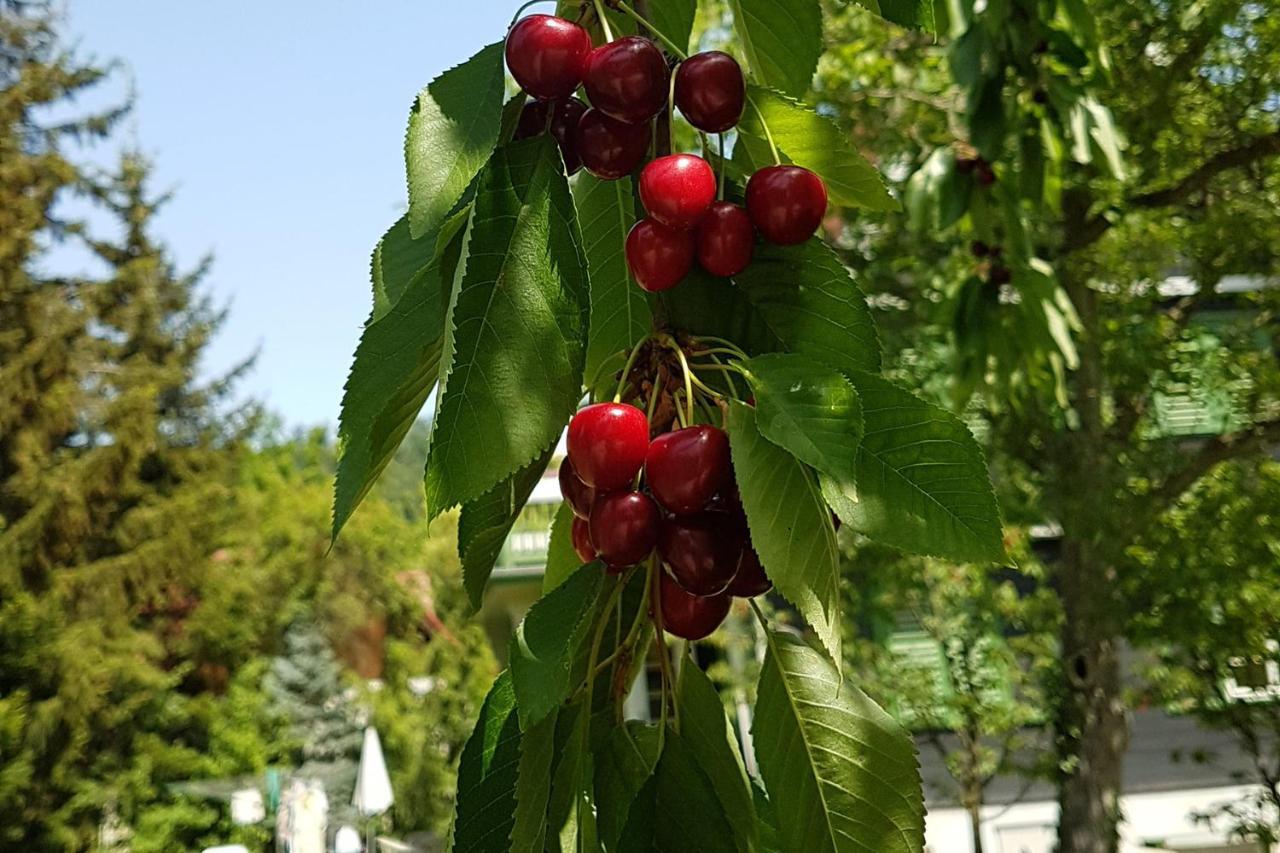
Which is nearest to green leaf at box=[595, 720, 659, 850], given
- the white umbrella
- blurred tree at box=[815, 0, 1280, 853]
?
blurred tree at box=[815, 0, 1280, 853]

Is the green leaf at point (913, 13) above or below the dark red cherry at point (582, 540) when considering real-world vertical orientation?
above

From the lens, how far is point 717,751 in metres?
0.39

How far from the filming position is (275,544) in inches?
545

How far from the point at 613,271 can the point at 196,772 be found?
12.2 meters

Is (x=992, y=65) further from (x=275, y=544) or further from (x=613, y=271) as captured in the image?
(x=275, y=544)

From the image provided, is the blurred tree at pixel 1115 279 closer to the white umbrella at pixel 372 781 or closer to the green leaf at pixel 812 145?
the green leaf at pixel 812 145

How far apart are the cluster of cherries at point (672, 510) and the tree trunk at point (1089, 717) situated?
4.55 m

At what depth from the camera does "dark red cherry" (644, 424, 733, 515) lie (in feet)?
1.17

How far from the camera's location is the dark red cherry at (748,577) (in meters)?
0.38

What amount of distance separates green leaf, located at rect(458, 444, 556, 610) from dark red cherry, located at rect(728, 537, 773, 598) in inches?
3.1

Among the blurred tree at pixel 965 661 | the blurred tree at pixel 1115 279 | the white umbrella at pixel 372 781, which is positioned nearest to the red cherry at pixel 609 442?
the blurred tree at pixel 1115 279

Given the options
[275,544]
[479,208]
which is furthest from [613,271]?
[275,544]

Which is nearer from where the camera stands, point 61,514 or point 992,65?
point 992,65

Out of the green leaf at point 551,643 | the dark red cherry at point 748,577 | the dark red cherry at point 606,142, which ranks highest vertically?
the dark red cherry at point 606,142
